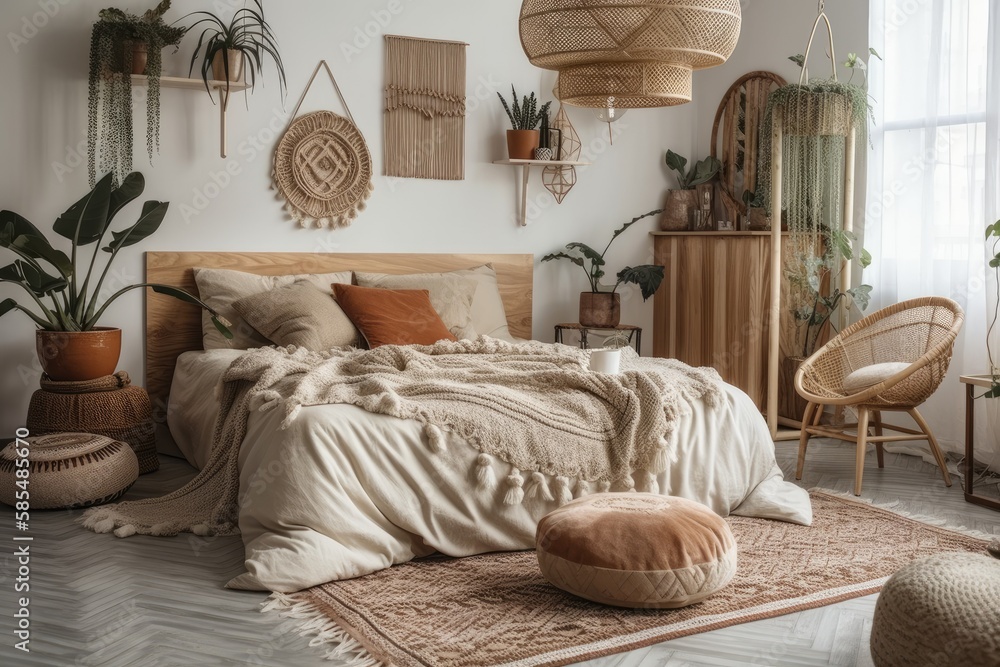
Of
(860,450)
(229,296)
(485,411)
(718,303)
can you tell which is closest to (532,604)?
(485,411)

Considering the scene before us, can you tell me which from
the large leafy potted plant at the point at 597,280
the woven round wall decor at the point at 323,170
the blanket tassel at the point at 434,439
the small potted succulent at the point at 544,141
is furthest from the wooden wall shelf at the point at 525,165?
the blanket tassel at the point at 434,439

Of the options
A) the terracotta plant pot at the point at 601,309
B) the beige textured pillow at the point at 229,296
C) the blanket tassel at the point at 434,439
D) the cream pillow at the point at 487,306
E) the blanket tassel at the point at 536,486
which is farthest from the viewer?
the terracotta plant pot at the point at 601,309

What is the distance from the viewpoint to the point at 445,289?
476 cm

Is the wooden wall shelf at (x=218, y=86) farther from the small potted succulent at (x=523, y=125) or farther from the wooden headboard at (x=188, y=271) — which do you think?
the small potted succulent at (x=523, y=125)

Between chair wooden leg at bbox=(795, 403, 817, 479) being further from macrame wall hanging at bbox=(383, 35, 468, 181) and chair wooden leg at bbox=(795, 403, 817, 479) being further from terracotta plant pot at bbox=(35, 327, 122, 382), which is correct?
terracotta plant pot at bbox=(35, 327, 122, 382)

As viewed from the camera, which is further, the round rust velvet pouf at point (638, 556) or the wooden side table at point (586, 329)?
the wooden side table at point (586, 329)

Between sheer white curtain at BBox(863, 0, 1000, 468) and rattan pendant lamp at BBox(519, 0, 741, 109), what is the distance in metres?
2.60

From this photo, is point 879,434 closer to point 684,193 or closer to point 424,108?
point 684,193

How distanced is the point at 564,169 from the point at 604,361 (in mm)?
2261

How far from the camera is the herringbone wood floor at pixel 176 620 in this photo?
90.4 inches

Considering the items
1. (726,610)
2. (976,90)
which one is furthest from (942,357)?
(726,610)

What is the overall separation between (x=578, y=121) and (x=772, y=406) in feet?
6.37

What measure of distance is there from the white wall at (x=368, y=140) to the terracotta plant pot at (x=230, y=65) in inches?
7.6

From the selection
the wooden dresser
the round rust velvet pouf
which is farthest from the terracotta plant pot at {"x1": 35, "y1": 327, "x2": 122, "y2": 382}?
the wooden dresser
